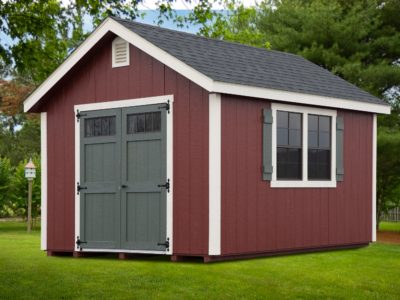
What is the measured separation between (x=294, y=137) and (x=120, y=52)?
3062 mm

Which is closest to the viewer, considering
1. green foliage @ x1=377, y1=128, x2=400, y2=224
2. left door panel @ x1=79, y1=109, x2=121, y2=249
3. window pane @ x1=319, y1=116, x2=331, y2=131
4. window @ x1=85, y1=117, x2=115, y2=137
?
left door panel @ x1=79, y1=109, x2=121, y2=249

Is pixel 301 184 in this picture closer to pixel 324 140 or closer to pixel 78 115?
pixel 324 140

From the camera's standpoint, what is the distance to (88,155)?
46.4 ft

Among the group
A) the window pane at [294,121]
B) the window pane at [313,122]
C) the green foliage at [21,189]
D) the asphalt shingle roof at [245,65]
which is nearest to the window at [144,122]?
the asphalt shingle roof at [245,65]

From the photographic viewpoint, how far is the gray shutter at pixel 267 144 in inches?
524

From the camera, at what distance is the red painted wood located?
41.5 ft

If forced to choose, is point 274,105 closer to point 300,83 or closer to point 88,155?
point 300,83

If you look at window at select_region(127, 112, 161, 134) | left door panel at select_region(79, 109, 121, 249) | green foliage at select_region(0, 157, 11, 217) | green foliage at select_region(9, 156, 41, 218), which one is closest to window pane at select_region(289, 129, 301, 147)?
window at select_region(127, 112, 161, 134)

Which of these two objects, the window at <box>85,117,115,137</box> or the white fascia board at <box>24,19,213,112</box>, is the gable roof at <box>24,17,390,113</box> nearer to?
the white fascia board at <box>24,19,213,112</box>

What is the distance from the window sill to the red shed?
0.02m

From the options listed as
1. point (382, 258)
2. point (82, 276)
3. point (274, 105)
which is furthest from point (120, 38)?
point (382, 258)

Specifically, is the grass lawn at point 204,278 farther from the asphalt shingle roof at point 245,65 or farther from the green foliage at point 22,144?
the green foliage at point 22,144

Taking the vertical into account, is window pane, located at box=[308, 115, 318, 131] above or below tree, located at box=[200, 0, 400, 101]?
below

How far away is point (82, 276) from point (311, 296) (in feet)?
10.1
